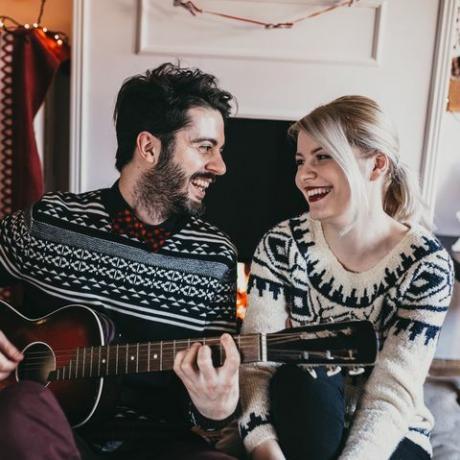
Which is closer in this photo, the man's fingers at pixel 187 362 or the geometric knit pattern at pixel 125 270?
the man's fingers at pixel 187 362

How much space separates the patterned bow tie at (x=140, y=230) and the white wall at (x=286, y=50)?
70 cm

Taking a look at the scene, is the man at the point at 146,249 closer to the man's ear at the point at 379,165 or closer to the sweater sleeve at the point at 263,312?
A: the sweater sleeve at the point at 263,312

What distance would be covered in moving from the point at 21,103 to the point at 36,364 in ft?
2.99

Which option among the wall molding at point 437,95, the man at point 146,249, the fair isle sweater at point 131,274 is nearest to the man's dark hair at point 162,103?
the man at point 146,249

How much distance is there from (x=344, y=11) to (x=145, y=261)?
3.31ft

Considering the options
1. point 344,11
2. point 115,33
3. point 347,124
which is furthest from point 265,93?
point 347,124

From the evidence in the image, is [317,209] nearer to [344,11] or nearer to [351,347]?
[351,347]

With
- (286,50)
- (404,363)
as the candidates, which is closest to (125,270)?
(404,363)

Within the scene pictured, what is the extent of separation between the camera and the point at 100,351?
3.69 feet

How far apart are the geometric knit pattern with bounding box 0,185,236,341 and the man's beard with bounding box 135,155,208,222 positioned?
4 cm

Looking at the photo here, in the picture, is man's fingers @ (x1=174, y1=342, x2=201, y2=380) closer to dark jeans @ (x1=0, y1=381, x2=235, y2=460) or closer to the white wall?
dark jeans @ (x1=0, y1=381, x2=235, y2=460)

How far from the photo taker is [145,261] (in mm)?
1216

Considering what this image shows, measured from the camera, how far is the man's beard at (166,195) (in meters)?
1.26

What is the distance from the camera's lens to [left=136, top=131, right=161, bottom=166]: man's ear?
128 cm
